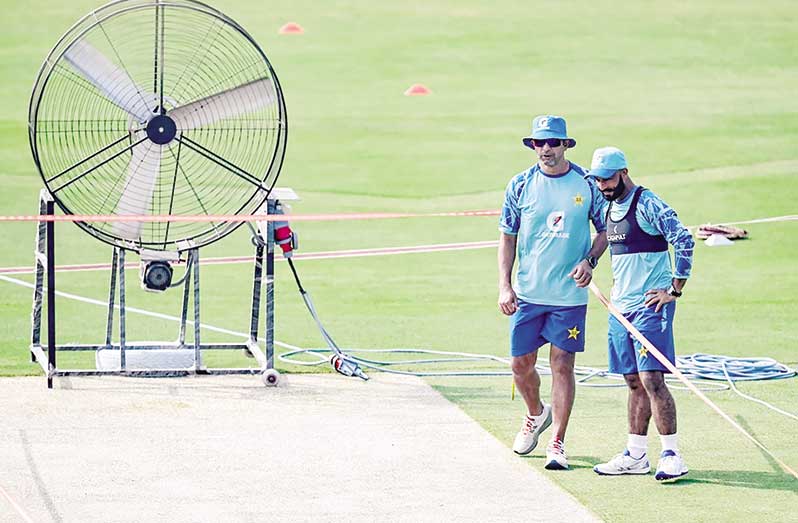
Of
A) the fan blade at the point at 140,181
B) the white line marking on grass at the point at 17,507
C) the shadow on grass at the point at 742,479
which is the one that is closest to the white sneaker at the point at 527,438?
the shadow on grass at the point at 742,479

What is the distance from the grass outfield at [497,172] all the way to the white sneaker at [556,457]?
10 centimetres

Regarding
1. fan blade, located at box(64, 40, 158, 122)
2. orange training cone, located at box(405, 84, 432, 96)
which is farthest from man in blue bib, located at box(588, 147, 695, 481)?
orange training cone, located at box(405, 84, 432, 96)

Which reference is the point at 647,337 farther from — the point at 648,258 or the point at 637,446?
the point at 637,446

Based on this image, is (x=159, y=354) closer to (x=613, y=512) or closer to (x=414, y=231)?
(x=613, y=512)

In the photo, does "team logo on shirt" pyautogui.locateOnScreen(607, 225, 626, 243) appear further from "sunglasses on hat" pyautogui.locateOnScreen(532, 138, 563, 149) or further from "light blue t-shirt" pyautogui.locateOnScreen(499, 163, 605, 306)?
"sunglasses on hat" pyautogui.locateOnScreen(532, 138, 563, 149)

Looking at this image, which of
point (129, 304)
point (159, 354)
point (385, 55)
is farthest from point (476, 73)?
point (159, 354)

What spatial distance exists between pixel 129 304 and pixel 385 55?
47.8ft

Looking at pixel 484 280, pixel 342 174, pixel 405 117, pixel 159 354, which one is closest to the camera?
pixel 159 354

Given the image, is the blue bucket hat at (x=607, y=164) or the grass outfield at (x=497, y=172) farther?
the grass outfield at (x=497, y=172)

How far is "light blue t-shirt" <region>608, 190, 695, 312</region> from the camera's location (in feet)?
25.0

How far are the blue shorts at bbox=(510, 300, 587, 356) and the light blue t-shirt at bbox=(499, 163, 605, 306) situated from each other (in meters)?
0.04

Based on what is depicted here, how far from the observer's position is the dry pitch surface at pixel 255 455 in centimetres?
718

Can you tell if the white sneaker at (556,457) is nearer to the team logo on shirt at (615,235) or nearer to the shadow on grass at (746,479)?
the shadow on grass at (746,479)

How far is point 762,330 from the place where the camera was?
11594mm
